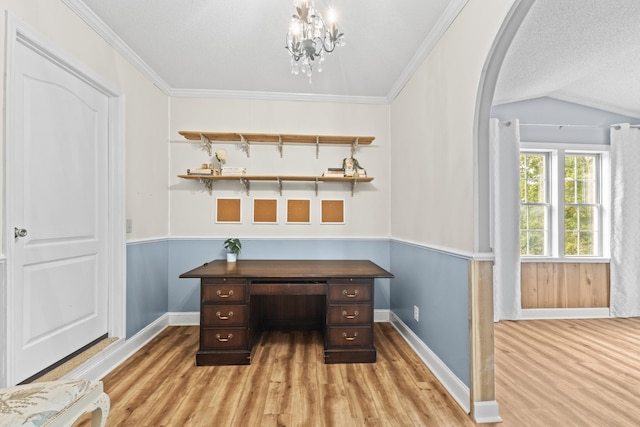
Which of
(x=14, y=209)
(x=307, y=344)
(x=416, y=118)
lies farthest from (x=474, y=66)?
(x=14, y=209)

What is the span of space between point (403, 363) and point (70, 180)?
273 centimetres

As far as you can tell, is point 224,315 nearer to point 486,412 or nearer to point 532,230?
point 486,412

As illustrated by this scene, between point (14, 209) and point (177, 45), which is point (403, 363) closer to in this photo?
point (14, 209)

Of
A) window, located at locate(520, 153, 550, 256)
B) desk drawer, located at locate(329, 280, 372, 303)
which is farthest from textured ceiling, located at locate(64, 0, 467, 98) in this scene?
window, located at locate(520, 153, 550, 256)

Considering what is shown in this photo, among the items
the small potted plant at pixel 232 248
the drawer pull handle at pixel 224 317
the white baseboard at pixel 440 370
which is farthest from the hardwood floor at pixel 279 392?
the small potted plant at pixel 232 248

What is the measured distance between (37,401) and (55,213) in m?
1.26

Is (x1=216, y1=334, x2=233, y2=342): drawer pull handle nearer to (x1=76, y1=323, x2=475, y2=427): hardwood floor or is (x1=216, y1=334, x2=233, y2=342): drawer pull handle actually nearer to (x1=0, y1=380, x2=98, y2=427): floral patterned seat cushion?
(x1=76, y1=323, x2=475, y2=427): hardwood floor

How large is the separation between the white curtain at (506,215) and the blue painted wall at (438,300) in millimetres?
1259

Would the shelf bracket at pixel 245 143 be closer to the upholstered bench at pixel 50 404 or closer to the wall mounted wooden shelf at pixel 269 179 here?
the wall mounted wooden shelf at pixel 269 179

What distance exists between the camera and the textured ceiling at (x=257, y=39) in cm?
198

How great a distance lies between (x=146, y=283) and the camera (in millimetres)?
2812

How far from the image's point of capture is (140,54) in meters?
2.58

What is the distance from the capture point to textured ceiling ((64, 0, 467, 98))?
1979 millimetres

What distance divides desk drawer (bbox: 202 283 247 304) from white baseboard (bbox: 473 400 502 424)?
1.68 metres
